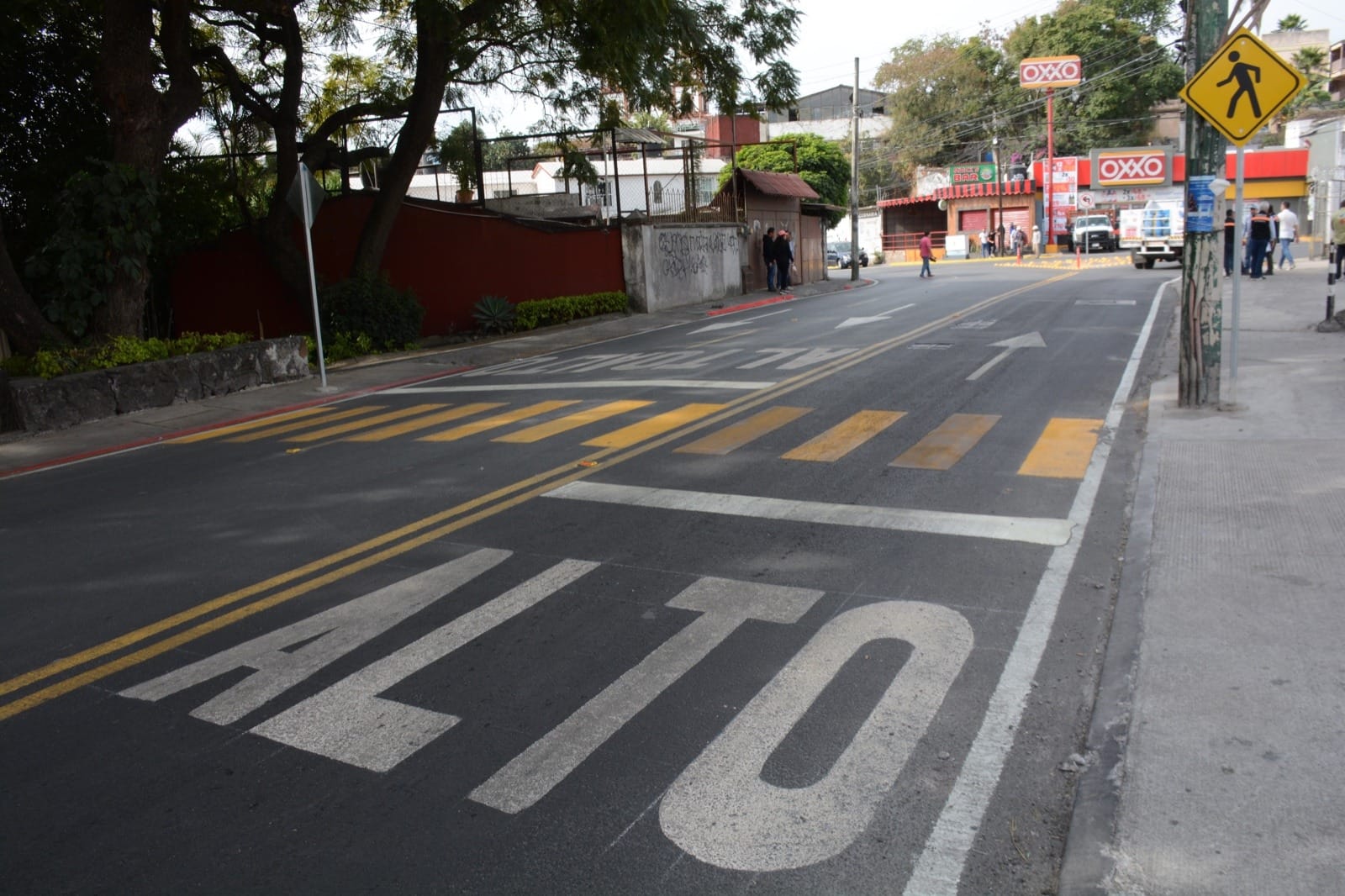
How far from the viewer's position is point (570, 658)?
5.28 metres

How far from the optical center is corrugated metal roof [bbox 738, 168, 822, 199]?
35562 millimetres

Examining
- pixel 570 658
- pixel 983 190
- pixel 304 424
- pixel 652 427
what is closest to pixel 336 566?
pixel 570 658

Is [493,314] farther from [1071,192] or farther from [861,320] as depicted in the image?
[1071,192]

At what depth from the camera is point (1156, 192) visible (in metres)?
38.4

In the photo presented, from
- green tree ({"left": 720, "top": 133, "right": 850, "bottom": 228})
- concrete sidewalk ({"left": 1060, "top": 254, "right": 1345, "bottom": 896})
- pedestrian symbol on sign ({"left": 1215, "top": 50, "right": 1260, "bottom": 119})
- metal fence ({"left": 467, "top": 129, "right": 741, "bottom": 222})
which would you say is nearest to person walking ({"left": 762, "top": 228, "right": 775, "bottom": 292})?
metal fence ({"left": 467, "top": 129, "right": 741, "bottom": 222})

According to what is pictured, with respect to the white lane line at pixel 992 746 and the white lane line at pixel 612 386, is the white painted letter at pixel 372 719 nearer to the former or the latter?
the white lane line at pixel 992 746

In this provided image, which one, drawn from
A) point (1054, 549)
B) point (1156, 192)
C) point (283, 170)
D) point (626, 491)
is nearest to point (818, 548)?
point (1054, 549)

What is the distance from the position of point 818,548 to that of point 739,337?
14.0 metres

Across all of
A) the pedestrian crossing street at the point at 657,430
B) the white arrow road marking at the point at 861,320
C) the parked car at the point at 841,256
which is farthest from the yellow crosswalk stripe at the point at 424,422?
the parked car at the point at 841,256

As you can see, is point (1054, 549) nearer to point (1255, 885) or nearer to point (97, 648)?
point (1255, 885)

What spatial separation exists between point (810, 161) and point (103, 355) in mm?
44940

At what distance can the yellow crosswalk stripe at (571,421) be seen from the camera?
1110 cm

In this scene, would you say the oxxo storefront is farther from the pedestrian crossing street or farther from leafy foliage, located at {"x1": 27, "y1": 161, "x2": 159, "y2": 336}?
leafy foliage, located at {"x1": 27, "y1": 161, "x2": 159, "y2": 336}

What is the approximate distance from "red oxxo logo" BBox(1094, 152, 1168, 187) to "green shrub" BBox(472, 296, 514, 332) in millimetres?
41631
